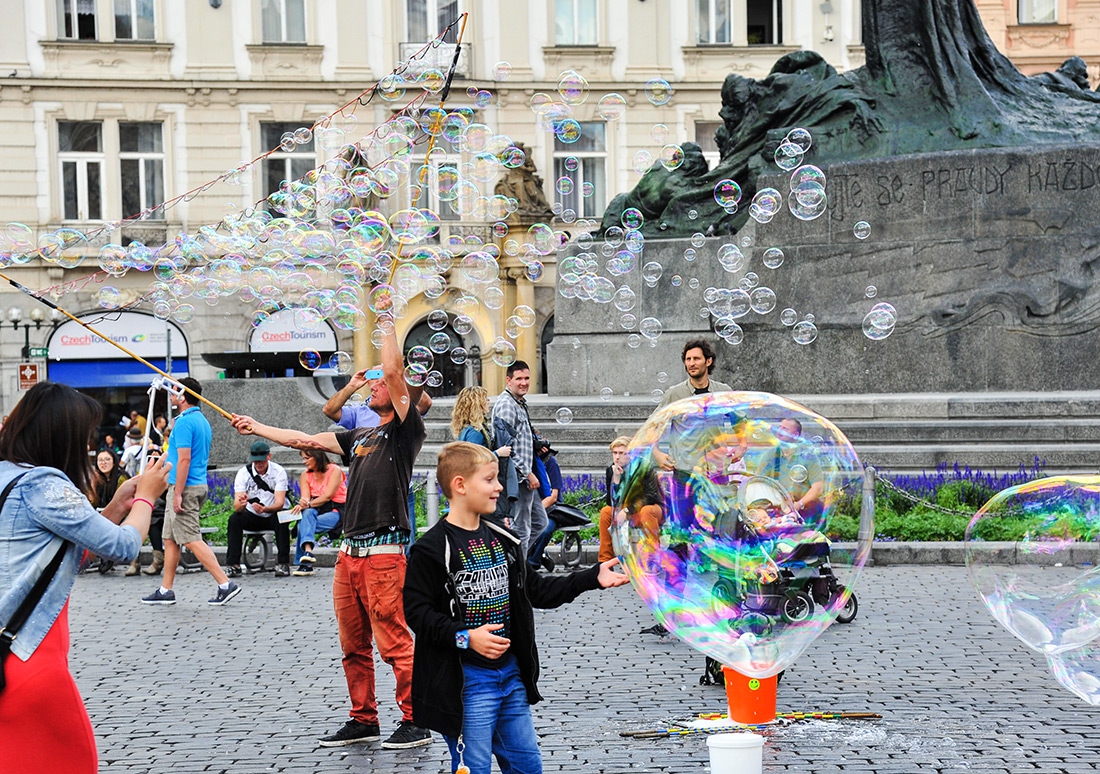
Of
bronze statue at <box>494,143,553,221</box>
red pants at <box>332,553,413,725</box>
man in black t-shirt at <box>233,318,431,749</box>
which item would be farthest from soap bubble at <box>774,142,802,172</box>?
bronze statue at <box>494,143,553,221</box>

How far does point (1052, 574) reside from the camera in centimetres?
521

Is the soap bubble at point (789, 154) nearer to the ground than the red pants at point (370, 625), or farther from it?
farther from it

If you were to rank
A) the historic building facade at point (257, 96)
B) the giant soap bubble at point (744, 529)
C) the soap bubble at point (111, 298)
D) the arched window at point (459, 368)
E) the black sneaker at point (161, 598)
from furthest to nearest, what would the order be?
the historic building facade at point (257, 96)
the arched window at point (459, 368)
the black sneaker at point (161, 598)
the soap bubble at point (111, 298)
the giant soap bubble at point (744, 529)

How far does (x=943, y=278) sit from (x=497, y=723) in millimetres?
11184

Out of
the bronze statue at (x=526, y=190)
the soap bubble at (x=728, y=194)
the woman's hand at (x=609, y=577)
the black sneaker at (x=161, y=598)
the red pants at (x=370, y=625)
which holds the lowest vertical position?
the black sneaker at (x=161, y=598)

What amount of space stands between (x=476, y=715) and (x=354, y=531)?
1.99 m

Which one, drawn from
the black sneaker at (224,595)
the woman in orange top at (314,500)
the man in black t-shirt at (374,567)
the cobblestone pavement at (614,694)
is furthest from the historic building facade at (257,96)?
the man in black t-shirt at (374,567)

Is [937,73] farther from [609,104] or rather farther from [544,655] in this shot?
[544,655]

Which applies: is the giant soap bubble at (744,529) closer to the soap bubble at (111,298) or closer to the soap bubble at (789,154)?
the soap bubble at (111,298)

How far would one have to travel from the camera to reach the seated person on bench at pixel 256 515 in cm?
1190

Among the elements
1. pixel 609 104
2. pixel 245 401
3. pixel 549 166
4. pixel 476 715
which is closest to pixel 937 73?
pixel 609 104

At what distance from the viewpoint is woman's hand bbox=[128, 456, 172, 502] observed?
4102 millimetres

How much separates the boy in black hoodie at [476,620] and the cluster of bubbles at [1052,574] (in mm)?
1657

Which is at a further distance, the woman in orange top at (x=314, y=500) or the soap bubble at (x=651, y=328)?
the soap bubble at (x=651, y=328)
